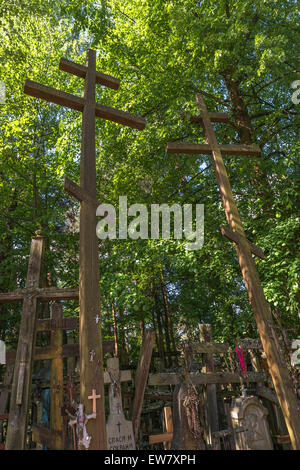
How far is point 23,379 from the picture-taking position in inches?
138

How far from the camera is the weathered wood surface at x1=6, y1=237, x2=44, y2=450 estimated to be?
3290 millimetres

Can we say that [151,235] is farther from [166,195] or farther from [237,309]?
[237,309]

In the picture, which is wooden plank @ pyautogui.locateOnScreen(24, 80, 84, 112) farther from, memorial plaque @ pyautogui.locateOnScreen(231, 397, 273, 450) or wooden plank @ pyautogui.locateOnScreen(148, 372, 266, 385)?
memorial plaque @ pyautogui.locateOnScreen(231, 397, 273, 450)

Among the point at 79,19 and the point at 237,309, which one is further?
the point at 237,309

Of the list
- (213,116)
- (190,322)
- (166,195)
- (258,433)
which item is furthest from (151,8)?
(190,322)

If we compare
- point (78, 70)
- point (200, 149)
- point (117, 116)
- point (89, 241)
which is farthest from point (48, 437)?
point (78, 70)

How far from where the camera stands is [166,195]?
11055 mm

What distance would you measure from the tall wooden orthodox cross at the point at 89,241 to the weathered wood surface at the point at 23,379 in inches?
31.0

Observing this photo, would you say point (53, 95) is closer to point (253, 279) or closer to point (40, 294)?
point (40, 294)

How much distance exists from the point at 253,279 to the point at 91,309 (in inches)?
90.9

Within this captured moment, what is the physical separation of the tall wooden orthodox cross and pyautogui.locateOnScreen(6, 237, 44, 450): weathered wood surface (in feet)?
2.59

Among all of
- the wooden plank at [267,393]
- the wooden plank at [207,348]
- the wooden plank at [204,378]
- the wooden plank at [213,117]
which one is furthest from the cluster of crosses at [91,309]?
the wooden plank at [267,393]

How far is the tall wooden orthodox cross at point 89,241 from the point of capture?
10.2 feet
